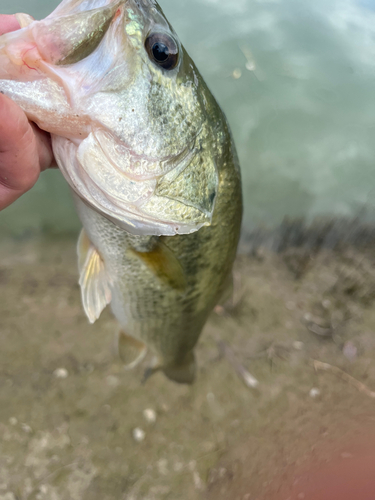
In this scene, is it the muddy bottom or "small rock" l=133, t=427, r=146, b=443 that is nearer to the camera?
the muddy bottom

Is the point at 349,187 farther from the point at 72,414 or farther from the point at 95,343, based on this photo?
the point at 72,414

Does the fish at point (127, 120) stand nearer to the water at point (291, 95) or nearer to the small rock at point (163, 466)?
the small rock at point (163, 466)

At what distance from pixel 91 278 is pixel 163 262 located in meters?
0.28

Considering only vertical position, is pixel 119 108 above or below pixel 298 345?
above

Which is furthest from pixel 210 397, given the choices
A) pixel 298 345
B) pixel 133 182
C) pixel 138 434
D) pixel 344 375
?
pixel 133 182

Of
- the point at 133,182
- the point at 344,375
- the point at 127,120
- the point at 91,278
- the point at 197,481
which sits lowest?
the point at 197,481

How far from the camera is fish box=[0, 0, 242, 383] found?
547 mm

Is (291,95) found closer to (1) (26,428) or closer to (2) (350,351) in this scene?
(2) (350,351)

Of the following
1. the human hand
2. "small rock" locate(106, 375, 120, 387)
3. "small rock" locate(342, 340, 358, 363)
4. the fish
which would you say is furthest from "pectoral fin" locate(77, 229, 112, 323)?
"small rock" locate(342, 340, 358, 363)

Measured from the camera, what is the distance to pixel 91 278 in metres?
1.07

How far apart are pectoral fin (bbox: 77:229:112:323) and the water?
6.74ft

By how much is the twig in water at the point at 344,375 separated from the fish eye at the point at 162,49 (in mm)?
Answer: 2029

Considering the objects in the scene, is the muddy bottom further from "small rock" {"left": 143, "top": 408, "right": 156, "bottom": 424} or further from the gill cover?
the gill cover

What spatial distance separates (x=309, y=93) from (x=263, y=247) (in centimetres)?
245
